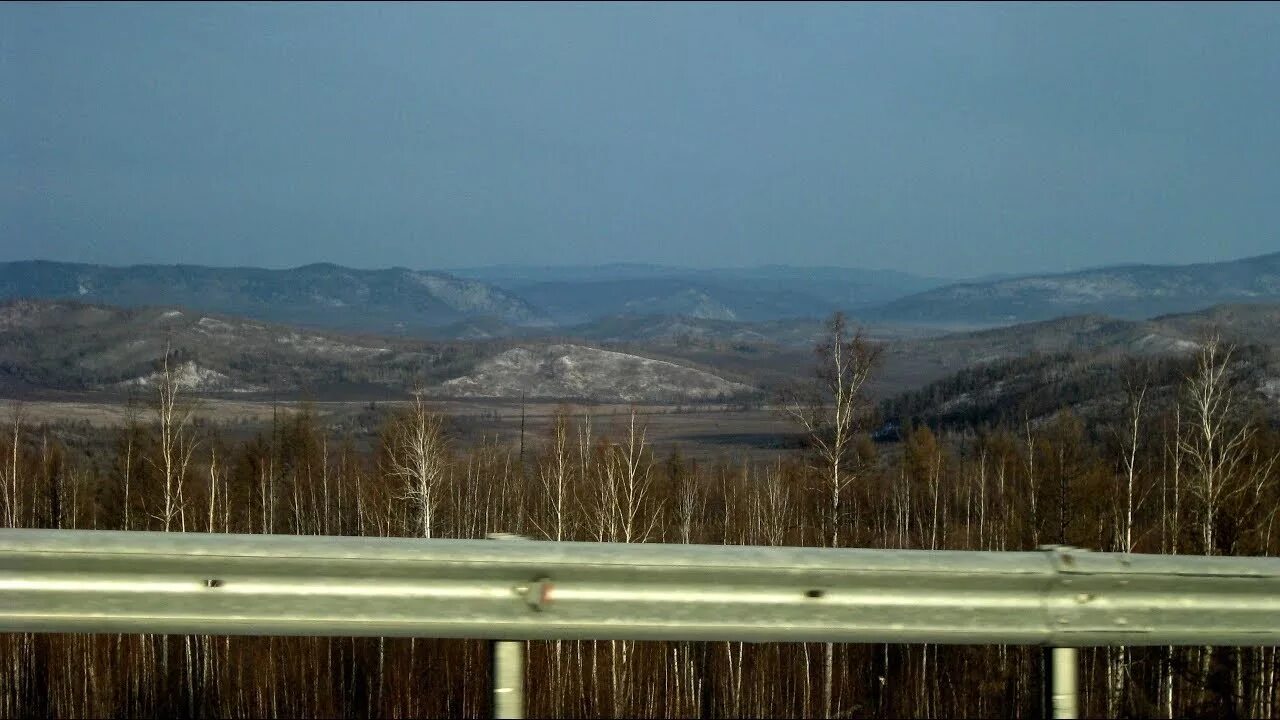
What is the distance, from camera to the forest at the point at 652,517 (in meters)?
5.03

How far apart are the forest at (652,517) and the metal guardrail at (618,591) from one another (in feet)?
1.92

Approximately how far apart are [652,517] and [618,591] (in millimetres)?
28956

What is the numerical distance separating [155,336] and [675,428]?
44583 mm

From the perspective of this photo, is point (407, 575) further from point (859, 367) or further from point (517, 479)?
point (517, 479)

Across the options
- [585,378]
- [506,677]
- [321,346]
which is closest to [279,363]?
[321,346]

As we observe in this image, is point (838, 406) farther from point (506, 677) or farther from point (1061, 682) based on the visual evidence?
point (506, 677)

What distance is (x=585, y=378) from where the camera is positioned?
151 m

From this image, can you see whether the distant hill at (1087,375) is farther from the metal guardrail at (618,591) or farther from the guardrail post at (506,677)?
the guardrail post at (506,677)

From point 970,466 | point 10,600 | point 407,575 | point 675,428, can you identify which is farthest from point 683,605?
point 675,428

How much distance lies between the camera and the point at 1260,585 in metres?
3.92

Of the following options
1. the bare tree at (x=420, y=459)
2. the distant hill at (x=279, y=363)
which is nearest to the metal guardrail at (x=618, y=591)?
the bare tree at (x=420, y=459)

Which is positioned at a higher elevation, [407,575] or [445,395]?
[407,575]

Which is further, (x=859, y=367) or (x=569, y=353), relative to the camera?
(x=569, y=353)

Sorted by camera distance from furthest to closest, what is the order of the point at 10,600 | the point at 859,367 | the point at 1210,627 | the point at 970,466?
1. the point at 970,466
2. the point at 859,367
3. the point at 1210,627
4. the point at 10,600
